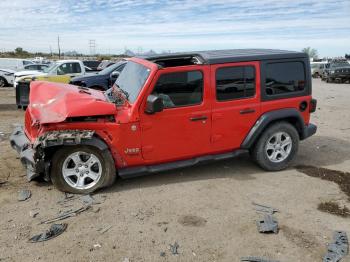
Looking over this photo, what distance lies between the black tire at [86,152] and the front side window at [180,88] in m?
1.10

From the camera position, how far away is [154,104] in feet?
16.1

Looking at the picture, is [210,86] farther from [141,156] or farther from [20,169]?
[20,169]

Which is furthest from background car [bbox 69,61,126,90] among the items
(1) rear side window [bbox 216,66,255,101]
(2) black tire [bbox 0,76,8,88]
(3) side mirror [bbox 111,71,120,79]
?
(2) black tire [bbox 0,76,8,88]

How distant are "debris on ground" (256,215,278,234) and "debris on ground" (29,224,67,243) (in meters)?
2.21

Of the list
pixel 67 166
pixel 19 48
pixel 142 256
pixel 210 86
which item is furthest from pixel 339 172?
pixel 19 48

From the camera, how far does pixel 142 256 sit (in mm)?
3719

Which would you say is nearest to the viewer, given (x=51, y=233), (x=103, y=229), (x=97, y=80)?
(x=51, y=233)

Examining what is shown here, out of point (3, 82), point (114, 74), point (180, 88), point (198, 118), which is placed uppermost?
point (3, 82)

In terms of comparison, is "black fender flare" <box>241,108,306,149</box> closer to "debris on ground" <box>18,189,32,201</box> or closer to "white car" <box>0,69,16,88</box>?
"debris on ground" <box>18,189,32,201</box>

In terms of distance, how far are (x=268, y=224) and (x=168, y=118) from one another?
193 cm

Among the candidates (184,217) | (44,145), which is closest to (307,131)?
(184,217)

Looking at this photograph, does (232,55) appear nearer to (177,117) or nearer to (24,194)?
(177,117)

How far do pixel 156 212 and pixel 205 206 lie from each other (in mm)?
639

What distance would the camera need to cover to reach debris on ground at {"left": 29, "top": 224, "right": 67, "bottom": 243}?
4.01 meters
